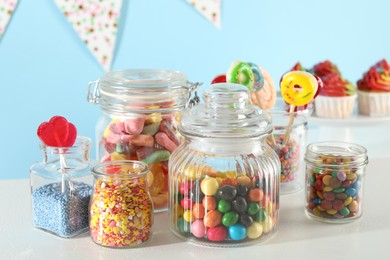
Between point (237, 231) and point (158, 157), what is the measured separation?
8.1 inches

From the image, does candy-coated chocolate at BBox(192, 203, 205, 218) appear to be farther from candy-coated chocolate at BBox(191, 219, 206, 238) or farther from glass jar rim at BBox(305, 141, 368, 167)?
glass jar rim at BBox(305, 141, 368, 167)

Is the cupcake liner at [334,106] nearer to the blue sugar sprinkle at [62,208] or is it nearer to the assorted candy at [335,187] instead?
the assorted candy at [335,187]

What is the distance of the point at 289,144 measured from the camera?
1332mm

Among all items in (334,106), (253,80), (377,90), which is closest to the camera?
(253,80)

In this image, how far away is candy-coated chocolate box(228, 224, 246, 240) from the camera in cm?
105

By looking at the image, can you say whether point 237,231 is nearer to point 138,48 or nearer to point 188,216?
point 188,216

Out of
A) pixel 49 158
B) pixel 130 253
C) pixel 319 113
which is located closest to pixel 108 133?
pixel 49 158

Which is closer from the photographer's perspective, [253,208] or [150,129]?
[253,208]

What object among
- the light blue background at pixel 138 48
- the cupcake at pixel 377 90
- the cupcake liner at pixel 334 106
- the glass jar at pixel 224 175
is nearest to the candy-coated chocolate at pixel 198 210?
the glass jar at pixel 224 175

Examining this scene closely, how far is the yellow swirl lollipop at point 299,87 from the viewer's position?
3.88 ft

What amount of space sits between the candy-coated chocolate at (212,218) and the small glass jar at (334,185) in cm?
20

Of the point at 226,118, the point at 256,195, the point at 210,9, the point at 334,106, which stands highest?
the point at 210,9

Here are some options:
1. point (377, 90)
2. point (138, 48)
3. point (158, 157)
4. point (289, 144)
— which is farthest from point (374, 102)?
point (158, 157)

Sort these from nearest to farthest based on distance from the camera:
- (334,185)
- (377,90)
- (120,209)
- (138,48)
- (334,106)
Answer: (120,209) → (334,185) → (334,106) → (377,90) → (138,48)
